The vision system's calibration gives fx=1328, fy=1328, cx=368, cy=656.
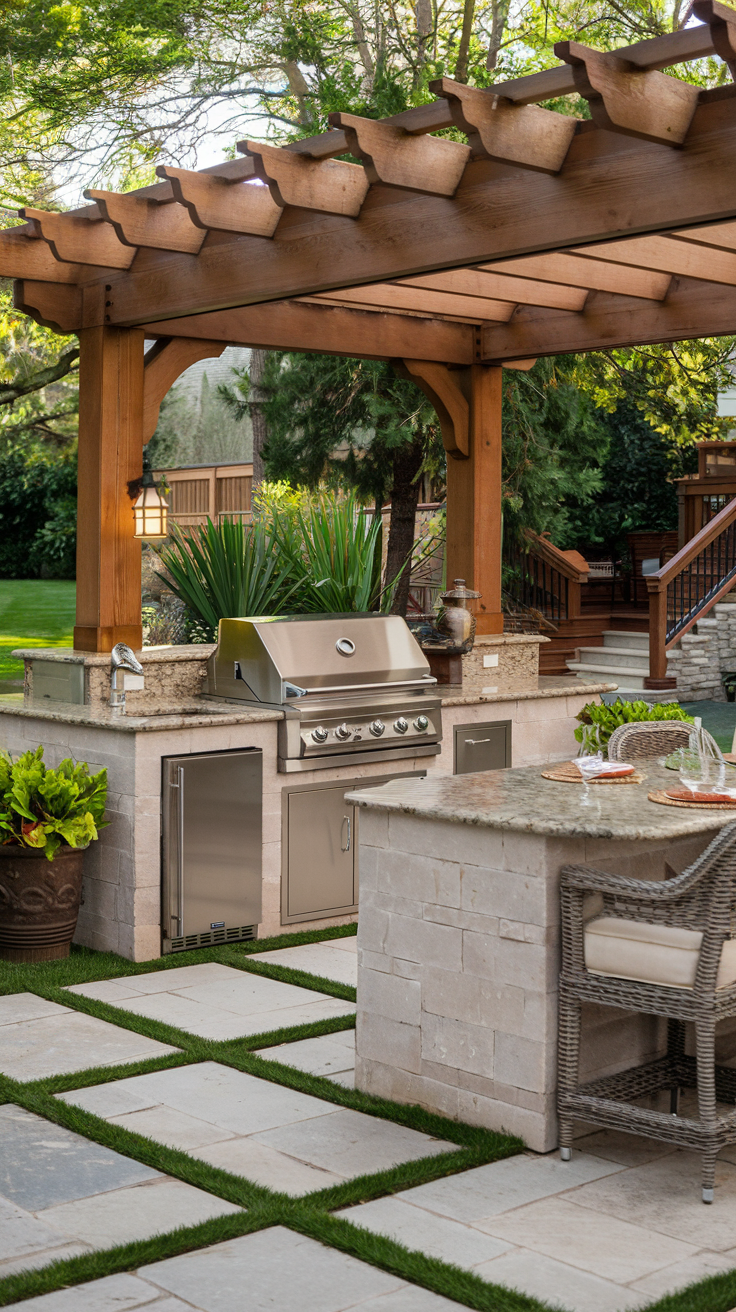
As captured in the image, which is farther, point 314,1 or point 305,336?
point 314,1

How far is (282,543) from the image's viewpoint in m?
7.26

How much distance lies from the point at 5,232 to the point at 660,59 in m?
3.34

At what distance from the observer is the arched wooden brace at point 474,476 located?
24.4ft

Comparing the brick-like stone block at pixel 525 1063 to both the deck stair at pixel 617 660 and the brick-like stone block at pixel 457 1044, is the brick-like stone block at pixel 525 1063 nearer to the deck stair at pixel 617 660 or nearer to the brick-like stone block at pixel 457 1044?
the brick-like stone block at pixel 457 1044

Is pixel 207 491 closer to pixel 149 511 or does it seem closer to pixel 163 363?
pixel 163 363

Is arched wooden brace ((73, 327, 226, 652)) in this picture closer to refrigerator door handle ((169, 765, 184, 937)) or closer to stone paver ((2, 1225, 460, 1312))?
refrigerator door handle ((169, 765, 184, 937))

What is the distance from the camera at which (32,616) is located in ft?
64.0

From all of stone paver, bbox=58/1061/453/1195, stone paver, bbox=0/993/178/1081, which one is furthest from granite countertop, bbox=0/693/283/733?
stone paver, bbox=58/1061/453/1195

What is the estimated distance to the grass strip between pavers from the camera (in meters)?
2.76

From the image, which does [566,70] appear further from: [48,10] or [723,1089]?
[48,10]

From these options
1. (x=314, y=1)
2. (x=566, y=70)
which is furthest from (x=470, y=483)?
(x=314, y=1)

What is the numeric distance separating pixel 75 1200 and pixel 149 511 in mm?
3717

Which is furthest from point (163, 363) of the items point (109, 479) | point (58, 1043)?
point (58, 1043)

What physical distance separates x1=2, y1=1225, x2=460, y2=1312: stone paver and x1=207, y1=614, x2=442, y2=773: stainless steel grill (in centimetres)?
299
